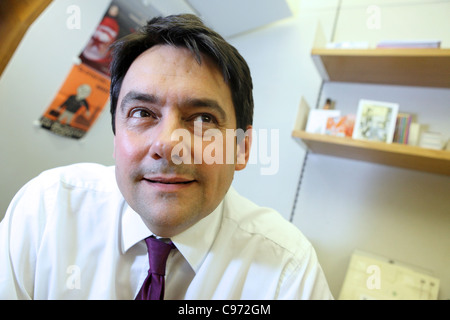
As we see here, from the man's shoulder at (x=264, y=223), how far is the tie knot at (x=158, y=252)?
0.14m

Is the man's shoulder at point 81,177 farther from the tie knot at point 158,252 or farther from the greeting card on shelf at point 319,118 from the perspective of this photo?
the greeting card on shelf at point 319,118

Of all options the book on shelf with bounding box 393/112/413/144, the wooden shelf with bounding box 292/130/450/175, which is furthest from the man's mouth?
the book on shelf with bounding box 393/112/413/144

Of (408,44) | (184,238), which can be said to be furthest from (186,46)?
(408,44)

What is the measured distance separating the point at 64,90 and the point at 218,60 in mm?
256

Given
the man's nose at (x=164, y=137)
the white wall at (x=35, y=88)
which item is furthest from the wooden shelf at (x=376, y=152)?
the white wall at (x=35, y=88)

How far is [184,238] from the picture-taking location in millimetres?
444

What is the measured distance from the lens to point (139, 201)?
34 cm

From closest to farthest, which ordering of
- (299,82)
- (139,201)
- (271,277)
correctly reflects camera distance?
(139,201) < (271,277) < (299,82)

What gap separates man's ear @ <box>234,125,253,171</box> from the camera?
45 cm

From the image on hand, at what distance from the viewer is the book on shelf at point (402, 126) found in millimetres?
626

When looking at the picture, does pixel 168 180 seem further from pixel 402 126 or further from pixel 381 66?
pixel 402 126
